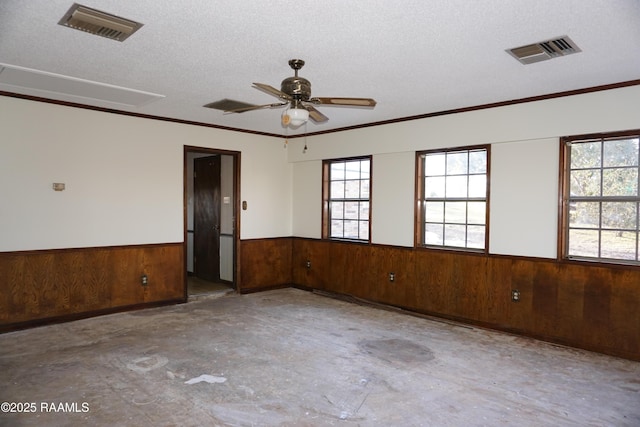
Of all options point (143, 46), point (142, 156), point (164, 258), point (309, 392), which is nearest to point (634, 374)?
point (309, 392)

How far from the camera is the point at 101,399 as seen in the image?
2943 mm

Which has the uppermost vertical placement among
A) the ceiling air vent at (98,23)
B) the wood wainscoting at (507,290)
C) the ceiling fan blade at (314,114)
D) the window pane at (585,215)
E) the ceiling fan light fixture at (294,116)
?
the ceiling air vent at (98,23)

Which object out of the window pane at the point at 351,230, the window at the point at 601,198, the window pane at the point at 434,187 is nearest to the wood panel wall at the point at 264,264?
the window pane at the point at 351,230

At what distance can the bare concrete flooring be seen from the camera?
278cm

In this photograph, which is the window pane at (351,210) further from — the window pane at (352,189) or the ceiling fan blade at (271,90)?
the ceiling fan blade at (271,90)

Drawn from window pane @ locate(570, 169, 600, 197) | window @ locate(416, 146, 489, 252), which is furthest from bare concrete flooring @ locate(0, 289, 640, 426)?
window pane @ locate(570, 169, 600, 197)

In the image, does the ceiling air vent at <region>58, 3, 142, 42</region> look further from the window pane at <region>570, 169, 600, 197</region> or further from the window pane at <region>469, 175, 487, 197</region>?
the window pane at <region>570, 169, 600, 197</region>

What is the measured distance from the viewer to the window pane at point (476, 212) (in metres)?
4.87

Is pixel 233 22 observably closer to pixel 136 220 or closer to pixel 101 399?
pixel 101 399

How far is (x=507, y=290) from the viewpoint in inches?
181

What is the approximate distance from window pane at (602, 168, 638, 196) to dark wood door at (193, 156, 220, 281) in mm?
5484

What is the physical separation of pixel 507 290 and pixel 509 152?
5.12ft

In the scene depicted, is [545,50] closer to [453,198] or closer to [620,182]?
[620,182]

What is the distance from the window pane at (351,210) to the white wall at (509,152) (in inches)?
18.5
